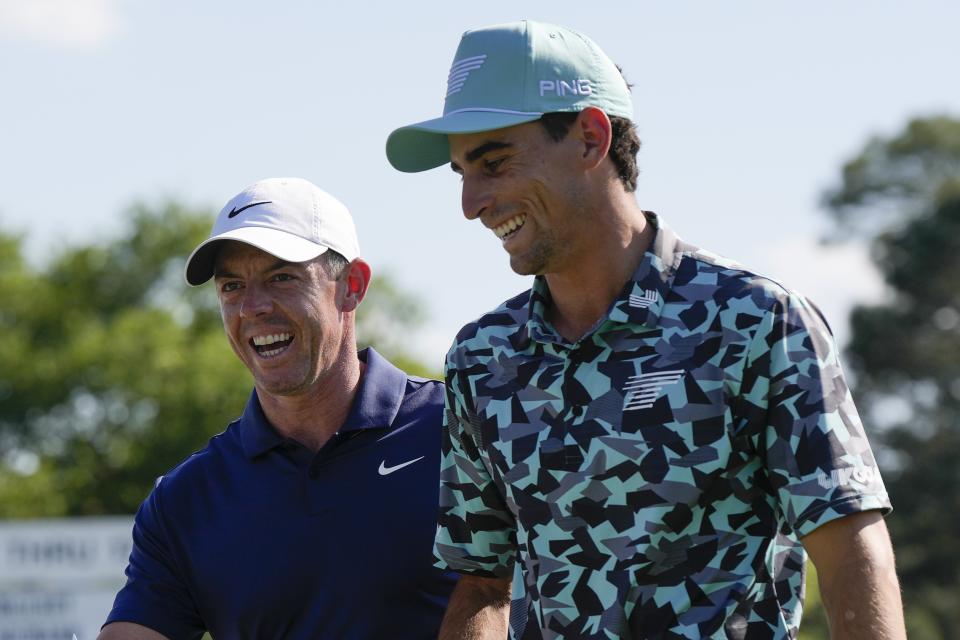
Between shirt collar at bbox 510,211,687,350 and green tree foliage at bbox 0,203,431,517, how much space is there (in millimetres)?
29423

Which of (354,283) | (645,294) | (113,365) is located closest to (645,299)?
(645,294)

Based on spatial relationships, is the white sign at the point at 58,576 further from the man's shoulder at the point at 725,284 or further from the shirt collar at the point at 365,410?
the man's shoulder at the point at 725,284

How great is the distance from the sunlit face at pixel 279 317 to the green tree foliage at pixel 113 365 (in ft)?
92.3

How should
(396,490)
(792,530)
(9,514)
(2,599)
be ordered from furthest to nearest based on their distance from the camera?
(9,514) → (2,599) → (396,490) → (792,530)

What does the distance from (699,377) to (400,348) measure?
3569 centimetres

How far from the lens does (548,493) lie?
11.1 feet

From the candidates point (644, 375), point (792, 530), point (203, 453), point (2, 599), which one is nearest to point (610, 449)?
point (644, 375)

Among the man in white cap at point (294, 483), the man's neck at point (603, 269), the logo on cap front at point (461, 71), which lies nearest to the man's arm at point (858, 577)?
the man's neck at point (603, 269)

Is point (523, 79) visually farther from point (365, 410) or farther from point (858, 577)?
point (365, 410)

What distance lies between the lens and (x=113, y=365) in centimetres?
3509

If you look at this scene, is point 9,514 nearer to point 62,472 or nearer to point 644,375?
point 62,472

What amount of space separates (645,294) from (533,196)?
12.1 inches

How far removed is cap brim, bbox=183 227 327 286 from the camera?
456cm

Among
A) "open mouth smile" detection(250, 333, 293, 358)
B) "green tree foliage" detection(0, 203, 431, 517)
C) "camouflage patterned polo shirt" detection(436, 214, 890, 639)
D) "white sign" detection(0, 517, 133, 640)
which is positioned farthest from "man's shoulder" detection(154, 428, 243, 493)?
"green tree foliage" detection(0, 203, 431, 517)
